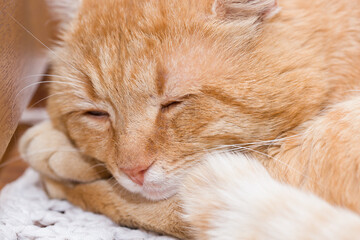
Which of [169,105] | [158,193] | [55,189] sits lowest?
[55,189]

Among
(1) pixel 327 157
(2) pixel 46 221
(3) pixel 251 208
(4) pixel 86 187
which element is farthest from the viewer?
(4) pixel 86 187

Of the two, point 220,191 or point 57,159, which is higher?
point 220,191

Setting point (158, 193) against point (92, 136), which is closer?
point (158, 193)

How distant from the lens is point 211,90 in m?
1.29

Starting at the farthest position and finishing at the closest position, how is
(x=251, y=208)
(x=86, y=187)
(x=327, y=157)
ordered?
(x=86, y=187)
(x=327, y=157)
(x=251, y=208)

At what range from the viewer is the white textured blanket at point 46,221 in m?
1.34

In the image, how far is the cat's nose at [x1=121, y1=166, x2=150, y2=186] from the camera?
131 centimetres

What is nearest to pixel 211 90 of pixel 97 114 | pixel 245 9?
pixel 245 9

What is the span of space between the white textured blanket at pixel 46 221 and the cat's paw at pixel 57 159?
0.10m

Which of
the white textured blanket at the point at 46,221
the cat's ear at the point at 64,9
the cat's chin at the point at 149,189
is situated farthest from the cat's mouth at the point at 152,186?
the cat's ear at the point at 64,9

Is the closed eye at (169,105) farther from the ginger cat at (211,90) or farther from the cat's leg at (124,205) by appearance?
the cat's leg at (124,205)

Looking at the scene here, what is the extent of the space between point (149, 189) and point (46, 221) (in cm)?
36

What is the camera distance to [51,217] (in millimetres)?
1470

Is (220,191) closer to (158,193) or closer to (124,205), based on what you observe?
(158,193)
